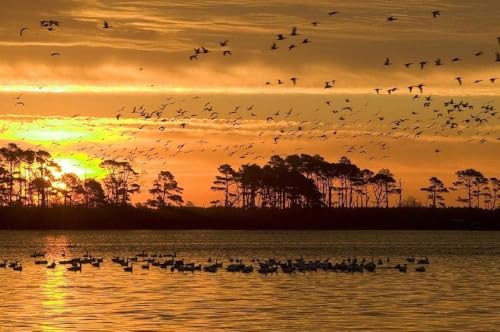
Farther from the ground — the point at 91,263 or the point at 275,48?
the point at 275,48

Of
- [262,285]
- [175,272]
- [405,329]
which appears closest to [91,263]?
[175,272]

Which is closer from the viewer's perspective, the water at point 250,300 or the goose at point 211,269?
the water at point 250,300

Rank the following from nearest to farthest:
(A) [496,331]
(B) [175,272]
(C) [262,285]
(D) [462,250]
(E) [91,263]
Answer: (A) [496,331]
(C) [262,285]
(B) [175,272]
(E) [91,263]
(D) [462,250]

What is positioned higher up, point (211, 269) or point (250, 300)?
point (211, 269)

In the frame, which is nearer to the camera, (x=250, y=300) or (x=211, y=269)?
(x=250, y=300)

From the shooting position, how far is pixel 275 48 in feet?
185

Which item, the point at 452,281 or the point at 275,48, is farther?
the point at 452,281

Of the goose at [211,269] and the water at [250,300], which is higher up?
the goose at [211,269]

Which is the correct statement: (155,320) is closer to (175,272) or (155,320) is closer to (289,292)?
(289,292)

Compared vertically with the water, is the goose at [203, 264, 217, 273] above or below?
above

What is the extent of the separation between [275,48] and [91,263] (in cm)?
3599

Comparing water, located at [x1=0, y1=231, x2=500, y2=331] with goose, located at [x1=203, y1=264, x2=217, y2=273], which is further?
goose, located at [x1=203, y1=264, x2=217, y2=273]

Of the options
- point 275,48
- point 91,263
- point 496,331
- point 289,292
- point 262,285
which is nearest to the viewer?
point 496,331

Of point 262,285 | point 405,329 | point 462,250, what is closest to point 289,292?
point 262,285
